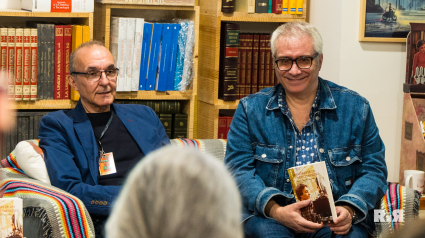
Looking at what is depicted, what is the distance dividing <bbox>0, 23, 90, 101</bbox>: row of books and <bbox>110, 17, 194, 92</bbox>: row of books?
0.74ft

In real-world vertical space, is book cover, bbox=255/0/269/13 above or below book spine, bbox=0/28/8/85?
above

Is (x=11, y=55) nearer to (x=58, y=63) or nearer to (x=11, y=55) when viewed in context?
(x=11, y=55)

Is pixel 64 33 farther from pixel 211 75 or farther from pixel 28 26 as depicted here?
pixel 211 75

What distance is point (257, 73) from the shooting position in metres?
3.36

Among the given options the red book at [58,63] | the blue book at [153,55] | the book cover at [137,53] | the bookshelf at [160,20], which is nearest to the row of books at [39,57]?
the red book at [58,63]

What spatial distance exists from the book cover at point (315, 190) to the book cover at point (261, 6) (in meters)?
1.69

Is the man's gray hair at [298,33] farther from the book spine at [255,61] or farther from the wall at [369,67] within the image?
the book spine at [255,61]

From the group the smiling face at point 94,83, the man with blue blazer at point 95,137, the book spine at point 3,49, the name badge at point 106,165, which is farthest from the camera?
the book spine at point 3,49

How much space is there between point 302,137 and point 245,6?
146cm

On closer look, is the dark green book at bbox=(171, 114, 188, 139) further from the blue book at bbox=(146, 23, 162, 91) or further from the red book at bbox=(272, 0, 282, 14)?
the red book at bbox=(272, 0, 282, 14)

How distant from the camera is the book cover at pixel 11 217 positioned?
185 cm

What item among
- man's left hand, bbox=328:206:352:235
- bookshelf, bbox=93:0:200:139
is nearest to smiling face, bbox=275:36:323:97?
man's left hand, bbox=328:206:352:235

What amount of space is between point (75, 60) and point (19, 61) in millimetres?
684

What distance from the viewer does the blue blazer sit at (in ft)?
6.82
